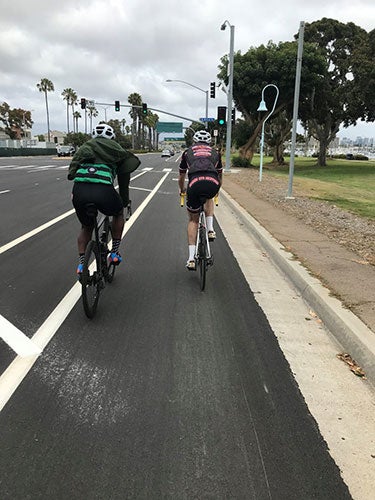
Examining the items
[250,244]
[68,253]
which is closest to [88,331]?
[68,253]

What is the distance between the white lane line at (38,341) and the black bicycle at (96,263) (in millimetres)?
324

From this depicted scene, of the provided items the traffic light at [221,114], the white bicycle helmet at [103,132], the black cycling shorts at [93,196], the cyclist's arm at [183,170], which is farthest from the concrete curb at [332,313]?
the traffic light at [221,114]

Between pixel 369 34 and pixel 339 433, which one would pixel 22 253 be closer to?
pixel 339 433

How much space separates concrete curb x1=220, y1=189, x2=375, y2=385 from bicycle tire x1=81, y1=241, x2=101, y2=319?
2.47 meters

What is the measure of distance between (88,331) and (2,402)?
1.29 meters

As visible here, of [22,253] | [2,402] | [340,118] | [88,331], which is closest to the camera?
[2,402]

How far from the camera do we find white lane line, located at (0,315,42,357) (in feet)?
12.4

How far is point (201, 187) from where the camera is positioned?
564 cm

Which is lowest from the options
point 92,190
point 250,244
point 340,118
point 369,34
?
point 250,244

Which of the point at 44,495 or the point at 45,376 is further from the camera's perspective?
the point at 45,376

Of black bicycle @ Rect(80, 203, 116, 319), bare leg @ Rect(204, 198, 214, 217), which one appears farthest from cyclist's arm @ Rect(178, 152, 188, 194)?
black bicycle @ Rect(80, 203, 116, 319)

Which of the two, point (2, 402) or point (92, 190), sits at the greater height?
point (92, 190)

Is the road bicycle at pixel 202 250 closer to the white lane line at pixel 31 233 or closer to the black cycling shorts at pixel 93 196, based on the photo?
the black cycling shorts at pixel 93 196

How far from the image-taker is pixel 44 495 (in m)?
2.26
